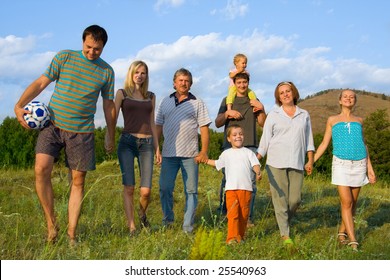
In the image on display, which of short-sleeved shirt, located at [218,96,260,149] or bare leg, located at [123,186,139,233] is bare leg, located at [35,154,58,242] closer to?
bare leg, located at [123,186,139,233]

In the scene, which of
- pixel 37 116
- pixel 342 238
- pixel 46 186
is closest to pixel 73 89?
pixel 37 116

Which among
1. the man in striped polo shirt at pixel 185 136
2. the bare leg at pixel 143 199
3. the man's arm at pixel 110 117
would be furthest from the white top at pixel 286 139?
the man's arm at pixel 110 117

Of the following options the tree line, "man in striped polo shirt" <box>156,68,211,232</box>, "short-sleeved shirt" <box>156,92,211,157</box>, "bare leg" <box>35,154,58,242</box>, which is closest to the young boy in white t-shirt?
"man in striped polo shirt" <box>156,68,211,232</box>

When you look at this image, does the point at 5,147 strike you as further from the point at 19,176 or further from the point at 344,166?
the point at 344,166

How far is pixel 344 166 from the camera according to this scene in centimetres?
661

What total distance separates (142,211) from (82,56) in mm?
2341

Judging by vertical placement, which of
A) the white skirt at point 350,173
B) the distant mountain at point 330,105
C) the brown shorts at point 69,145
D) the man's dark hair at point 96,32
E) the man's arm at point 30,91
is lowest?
the white skirt at point 350,173

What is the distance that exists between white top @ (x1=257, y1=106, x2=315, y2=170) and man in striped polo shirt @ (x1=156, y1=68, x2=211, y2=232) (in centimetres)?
84

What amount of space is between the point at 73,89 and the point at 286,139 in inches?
103

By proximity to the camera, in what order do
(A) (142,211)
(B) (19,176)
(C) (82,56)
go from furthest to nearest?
(B) (19,176) < (A) (142,211) < (C) (82,56)

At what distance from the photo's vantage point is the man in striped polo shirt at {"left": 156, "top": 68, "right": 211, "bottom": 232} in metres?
6.89

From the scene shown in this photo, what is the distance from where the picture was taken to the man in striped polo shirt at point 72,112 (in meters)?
5.61

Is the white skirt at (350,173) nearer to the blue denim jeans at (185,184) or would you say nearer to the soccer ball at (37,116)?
the blue denim jeans at (185,184)
